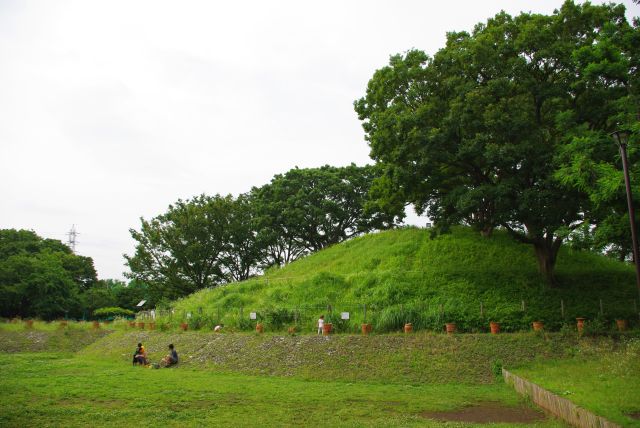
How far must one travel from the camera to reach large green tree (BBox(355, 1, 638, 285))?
67.2ft

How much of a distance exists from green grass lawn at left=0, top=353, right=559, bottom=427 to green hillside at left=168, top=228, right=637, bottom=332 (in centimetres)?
612

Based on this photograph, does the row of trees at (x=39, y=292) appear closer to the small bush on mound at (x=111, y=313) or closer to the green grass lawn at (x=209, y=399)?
the small bush on mound at (x=111, y=313)

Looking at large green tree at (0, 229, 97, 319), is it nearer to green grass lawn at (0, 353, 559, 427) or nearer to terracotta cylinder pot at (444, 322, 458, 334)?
green grass lawn at (0, 353, 559, 427)

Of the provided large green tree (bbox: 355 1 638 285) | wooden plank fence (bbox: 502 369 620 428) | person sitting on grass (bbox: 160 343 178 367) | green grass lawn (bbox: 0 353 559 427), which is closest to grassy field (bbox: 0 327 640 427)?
green grass lawn (bbox: 0 353 559 427)

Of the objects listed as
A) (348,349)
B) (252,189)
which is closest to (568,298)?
(348,349)

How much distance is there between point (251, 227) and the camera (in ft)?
161

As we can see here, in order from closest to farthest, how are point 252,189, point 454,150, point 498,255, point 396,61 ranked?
1. point 454,150
2. point 396,61
3. point 498,255
4. point 252,189

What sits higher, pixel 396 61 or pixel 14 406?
pixel 396 61

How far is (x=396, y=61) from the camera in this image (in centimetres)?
2511

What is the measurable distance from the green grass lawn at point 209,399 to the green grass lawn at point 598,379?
3.30 ft

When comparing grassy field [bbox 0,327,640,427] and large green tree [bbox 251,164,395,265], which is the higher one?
large green tree [bbox 251,164,395,265]

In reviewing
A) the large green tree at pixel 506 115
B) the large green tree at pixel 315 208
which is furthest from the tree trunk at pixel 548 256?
the large green tree at pixel 315 208

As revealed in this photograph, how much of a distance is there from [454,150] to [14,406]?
1918 centimetres

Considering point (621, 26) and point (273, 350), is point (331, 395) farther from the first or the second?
point (621, 26)
